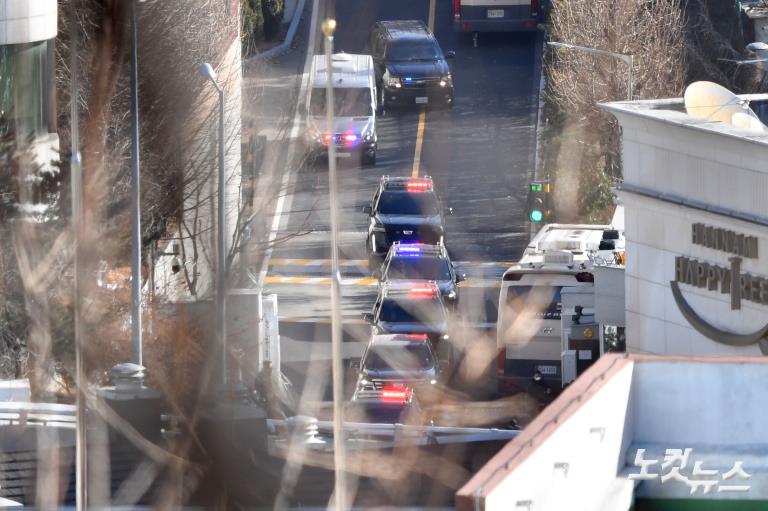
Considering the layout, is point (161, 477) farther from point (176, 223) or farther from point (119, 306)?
point (176, 223)

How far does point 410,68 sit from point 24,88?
2539 cm

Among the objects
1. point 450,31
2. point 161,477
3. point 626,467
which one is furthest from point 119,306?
point 450,31

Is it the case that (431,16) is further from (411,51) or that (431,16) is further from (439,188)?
(439,188)

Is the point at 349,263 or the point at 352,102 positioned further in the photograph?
the point at 352,102

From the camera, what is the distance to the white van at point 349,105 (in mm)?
47812

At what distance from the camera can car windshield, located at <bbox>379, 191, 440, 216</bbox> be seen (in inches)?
1654

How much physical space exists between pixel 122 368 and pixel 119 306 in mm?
11061

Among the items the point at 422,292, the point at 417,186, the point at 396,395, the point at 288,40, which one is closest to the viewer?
the point at 396,395

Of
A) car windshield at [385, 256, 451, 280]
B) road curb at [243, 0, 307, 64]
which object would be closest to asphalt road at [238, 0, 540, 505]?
road curb at [243, 0, 307, 64]

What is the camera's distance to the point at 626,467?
13727mm

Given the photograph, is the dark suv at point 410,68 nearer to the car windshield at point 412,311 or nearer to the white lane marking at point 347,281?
the white lane marking at point 347,281

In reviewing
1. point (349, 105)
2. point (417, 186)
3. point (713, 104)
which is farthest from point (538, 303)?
point (349, 105)

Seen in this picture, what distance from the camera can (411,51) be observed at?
52562 mm

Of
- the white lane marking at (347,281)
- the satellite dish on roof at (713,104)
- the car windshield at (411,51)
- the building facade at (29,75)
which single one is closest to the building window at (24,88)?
the building facade at (29,75)
